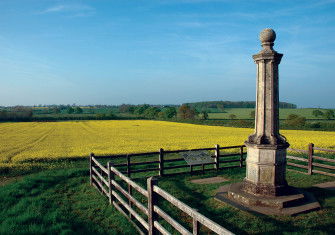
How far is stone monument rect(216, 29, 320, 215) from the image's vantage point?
8.00 metres

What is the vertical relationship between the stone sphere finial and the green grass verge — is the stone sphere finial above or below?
above

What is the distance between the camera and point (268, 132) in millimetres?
8133

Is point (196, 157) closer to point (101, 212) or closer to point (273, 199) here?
point (273, 199)

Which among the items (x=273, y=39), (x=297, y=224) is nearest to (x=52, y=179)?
(x=297, y=224)

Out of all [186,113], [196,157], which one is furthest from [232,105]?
[196,157]

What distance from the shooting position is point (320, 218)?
7027 millimetres

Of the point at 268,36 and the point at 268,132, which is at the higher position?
the point at 268,36

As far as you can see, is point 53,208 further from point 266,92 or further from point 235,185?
point 266,92

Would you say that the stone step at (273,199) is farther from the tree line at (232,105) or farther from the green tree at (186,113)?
the tree line at (232,105)

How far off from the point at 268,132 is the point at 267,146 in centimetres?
48

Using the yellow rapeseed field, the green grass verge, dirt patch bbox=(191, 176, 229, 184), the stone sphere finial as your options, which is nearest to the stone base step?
the green grass verge

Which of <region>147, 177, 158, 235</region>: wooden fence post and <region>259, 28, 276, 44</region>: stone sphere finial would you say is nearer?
<region>147, 177, 158, 235</region>: wooden fence post

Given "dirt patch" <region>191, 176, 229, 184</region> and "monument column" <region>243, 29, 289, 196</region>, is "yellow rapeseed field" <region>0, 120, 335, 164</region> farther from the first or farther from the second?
"monument column" <region>243, 29, 289, 196</region>

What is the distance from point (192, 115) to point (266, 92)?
87972 millimetres
